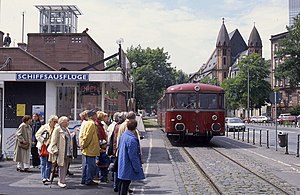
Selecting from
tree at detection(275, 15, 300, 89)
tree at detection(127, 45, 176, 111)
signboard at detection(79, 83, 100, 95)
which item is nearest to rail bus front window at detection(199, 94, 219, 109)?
signboard at detection(79, 83, 100, 95)

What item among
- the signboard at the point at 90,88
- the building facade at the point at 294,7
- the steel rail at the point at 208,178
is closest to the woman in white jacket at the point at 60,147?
the steel rail at the point at 208,178

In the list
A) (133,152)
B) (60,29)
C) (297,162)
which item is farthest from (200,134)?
(60,29)

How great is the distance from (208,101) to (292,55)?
58955mm

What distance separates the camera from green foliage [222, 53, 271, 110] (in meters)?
97.2

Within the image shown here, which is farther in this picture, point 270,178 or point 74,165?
point 74,165

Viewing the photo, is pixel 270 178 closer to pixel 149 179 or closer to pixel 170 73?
pixel 149 179

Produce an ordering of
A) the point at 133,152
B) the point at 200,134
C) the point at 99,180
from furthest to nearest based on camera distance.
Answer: the point at 200,134 < the point at 99,180 < the point at 133,152

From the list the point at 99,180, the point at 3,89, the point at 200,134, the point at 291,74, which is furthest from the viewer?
the point at 291,74

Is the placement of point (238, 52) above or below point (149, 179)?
above

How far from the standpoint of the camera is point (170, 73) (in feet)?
237

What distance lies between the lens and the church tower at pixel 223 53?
15262cm

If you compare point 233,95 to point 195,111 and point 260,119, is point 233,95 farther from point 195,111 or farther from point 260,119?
point 195,111

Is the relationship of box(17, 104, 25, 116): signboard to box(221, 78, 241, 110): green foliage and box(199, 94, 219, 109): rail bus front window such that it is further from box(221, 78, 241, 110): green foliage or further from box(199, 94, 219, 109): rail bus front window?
box(221, 78, 241, 110): green foliage

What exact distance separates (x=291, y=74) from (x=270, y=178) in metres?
69.9
